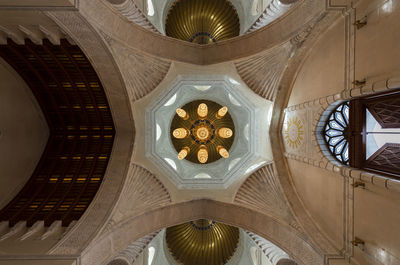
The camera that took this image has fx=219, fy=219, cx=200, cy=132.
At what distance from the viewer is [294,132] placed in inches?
295

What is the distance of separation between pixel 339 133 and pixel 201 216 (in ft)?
19.7

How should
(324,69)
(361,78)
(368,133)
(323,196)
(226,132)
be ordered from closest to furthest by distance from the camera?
1. (361,78)
2. (368,133)
3. (324,69)
4. (323,196)
5. (226,132)

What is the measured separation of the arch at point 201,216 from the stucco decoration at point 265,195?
27cm

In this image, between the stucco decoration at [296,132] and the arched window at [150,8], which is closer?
the stucco decoration at [296,132]

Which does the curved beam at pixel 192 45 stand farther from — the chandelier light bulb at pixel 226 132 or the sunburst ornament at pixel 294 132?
the chandelier light bulb at pixel 226 132

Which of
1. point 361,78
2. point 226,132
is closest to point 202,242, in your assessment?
point 226,132

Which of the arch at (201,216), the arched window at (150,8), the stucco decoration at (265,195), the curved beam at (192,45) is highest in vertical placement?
the arched window at (150,8)

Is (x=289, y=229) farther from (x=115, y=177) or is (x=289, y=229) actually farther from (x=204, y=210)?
(x=115, y=177)

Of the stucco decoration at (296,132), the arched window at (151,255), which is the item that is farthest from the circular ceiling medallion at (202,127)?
the arched window at (151,255)

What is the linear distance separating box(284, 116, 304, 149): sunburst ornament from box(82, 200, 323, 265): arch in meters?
2.89

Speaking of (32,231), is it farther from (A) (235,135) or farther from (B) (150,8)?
(B) (150,8)

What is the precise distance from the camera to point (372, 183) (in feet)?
16.1

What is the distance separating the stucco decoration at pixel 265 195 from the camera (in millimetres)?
8074

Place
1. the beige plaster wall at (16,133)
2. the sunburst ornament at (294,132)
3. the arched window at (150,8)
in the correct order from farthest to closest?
the arched window at (150,8)
the beige plaster wall at (16,133)
the sunburst ornament at (294,132)
